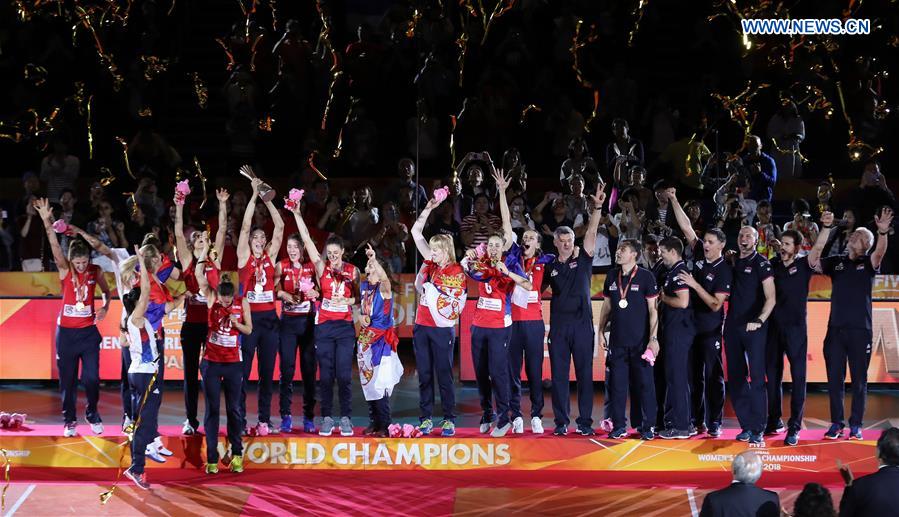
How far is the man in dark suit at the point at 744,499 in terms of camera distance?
596 centimetres

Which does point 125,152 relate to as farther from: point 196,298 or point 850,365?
point 850,365

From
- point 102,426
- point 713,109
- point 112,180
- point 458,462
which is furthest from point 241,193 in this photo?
point 713,109

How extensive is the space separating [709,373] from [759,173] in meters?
5.77

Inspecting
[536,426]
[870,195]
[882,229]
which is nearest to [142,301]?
[536,426]

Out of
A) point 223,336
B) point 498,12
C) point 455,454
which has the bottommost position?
point 455,454

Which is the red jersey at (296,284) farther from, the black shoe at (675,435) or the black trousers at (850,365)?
the black trousers at (850,365)

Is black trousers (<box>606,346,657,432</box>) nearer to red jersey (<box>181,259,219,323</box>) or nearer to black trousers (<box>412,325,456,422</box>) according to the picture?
black trousers (<box>412,325,456,422</box>)

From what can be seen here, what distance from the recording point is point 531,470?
31.9 feet

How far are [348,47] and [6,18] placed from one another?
621 centimetres

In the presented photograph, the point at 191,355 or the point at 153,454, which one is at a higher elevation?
the point at 191,355

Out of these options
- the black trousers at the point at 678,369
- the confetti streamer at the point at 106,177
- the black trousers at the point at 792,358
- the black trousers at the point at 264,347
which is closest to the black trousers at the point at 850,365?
the black trousers at the point at 792,358

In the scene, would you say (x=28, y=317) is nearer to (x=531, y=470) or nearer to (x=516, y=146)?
(x=531, y=470)

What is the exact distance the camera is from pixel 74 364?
32.7ft

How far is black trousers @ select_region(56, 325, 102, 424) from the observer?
9914 mm
